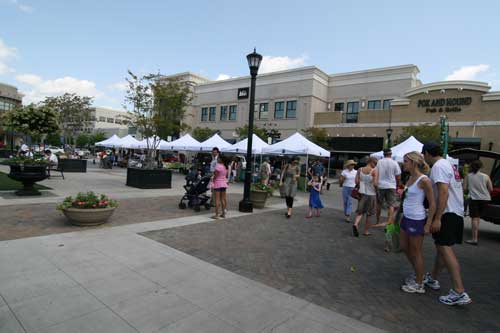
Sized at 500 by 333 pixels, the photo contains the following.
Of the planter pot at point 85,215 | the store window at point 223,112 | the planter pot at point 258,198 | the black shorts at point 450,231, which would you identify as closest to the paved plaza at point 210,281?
the planter pot at point 85,215

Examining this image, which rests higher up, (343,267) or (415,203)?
(415,203)

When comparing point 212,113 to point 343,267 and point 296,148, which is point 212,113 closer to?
point 296,148

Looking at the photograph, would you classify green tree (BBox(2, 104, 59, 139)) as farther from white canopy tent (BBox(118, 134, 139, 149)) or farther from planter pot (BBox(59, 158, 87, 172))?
white canopy tent (BBox(118, 134, 139, 149))

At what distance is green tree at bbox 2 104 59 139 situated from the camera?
30.9 ft

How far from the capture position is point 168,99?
13.7 m

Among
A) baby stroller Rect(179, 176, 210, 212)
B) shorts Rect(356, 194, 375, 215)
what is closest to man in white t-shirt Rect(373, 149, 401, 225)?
shorts Rect(356, 194, 375, 215)

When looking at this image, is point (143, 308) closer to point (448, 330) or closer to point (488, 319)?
point (448, 330)

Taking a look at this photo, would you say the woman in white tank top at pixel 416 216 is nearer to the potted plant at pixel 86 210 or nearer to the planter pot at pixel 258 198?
the potted plant at pixel 86 210

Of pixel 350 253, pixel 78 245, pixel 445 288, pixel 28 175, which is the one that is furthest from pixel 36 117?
pixel 445 288

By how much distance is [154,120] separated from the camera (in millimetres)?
13500

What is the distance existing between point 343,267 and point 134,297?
308cm

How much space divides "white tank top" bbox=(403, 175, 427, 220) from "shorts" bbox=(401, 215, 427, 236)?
0.17 ft

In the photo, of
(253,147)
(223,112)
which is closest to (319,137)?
(253,147)

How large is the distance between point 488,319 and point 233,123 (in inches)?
1567
